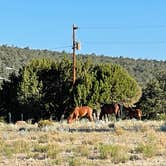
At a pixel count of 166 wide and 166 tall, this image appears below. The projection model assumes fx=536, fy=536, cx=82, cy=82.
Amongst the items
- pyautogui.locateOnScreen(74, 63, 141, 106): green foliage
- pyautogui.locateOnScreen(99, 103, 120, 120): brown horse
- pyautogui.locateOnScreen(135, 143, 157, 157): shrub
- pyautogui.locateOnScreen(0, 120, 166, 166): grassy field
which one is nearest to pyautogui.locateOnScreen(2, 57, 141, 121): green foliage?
pyautogui.locateOnScreen(74, 63, 141, 106): green foliage

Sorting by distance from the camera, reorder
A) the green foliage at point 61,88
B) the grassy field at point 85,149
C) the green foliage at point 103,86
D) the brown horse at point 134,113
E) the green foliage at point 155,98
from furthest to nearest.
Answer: the green foliage at point 155,98
the green foliage at point 61,88
the green foliage at point 103,86
the brown horse at point 134,113
the grassy field at point 85,149

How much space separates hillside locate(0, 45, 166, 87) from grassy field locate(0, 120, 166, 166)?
67.7 m

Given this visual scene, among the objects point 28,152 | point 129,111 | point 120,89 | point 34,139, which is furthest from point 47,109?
point 28,152

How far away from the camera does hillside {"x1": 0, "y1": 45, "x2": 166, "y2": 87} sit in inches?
4136

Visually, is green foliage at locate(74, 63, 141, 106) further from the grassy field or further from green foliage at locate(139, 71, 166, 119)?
the grassy field

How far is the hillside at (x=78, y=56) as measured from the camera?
10506 cm

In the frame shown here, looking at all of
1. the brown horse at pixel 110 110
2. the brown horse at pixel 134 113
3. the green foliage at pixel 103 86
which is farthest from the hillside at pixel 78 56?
the brown horse at pixel 110 110

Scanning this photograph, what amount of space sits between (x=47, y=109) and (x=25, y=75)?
4.77m

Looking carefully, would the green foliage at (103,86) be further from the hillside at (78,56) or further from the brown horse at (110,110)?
the hillside at (78,56)

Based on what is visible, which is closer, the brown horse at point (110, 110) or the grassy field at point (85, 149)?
Answer: the grassy field at point (85, 149)

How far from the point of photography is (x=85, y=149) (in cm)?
1828

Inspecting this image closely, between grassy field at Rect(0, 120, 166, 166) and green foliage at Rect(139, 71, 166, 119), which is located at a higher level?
green foliage at Rect(139, 71, 166, 119)

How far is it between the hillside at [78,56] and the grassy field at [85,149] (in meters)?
67.7

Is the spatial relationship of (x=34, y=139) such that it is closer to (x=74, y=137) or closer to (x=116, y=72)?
(x=74, y=137)
